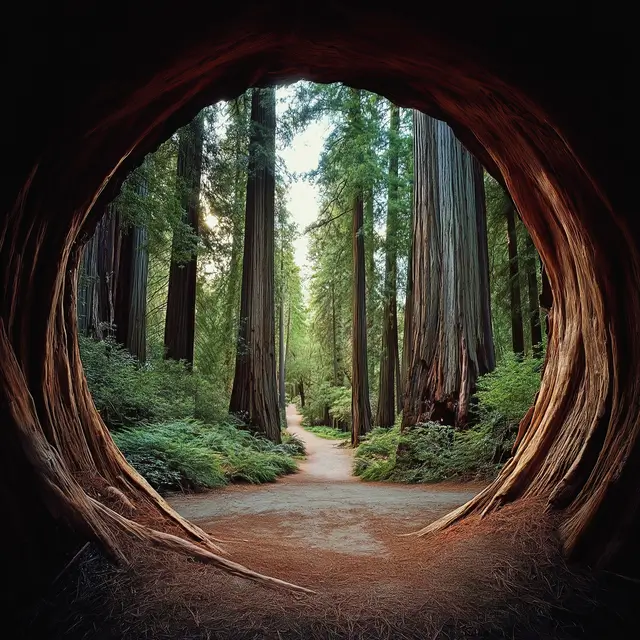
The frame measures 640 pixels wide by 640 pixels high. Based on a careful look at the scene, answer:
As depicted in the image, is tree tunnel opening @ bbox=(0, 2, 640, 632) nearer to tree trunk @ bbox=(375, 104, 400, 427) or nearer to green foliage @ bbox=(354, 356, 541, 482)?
green foliage @ bbox=(354, 356, 541, 482)

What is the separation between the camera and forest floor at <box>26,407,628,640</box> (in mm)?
2236

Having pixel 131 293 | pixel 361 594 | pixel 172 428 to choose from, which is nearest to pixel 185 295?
pixel 131 293

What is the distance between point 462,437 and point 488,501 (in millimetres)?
5463

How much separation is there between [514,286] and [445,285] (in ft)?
15.0

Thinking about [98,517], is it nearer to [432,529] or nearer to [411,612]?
[411,612]

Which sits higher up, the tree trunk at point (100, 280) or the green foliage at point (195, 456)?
the tree trunk at point (100, 280)

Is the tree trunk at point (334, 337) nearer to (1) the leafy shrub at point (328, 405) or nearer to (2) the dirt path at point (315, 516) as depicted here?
(1) the leafy shrub at point (328, 405)

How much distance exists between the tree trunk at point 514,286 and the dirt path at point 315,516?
675 centimetres

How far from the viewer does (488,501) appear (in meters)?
3.90

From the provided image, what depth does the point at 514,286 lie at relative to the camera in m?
13.8

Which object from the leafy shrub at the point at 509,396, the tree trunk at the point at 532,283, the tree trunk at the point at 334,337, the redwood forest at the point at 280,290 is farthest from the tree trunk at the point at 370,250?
the leafy shrub at the point at 509,396

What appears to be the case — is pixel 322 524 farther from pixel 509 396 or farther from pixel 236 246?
pixel 236 246

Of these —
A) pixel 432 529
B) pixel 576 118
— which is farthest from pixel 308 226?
pixel 576 118

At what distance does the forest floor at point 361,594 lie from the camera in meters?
2.24
